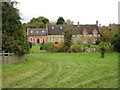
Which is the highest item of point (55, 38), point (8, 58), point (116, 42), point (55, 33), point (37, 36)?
point (55, 33)

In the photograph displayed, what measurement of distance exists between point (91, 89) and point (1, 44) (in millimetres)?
12973

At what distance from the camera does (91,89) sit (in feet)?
27.2

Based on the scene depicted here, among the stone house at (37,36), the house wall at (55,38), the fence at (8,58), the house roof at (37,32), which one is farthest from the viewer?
the house roof at (37,32)

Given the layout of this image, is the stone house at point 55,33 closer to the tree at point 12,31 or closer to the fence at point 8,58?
the tree at point 12,31

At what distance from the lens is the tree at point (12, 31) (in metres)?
18.6

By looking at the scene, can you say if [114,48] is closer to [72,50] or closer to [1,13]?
[72,50]

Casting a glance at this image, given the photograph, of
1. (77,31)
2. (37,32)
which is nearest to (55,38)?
(37,32)

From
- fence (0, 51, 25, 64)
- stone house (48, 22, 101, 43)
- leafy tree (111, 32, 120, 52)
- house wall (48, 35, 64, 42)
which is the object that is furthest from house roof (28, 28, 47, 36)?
fence (0, 51, 25, 64)

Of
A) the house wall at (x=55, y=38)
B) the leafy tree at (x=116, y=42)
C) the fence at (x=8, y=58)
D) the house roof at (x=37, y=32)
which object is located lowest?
the fence at (x=8, y=58)

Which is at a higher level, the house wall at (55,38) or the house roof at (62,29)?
the house roof at (62,29)

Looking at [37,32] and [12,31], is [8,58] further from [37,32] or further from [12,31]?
[37,32]

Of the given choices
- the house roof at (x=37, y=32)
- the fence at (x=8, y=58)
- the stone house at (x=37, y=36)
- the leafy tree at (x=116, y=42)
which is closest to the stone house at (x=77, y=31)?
the stone house at (x=37, y=36)

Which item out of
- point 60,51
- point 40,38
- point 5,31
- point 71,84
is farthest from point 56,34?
point 71,84

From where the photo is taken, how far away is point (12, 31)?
66.5 feet
